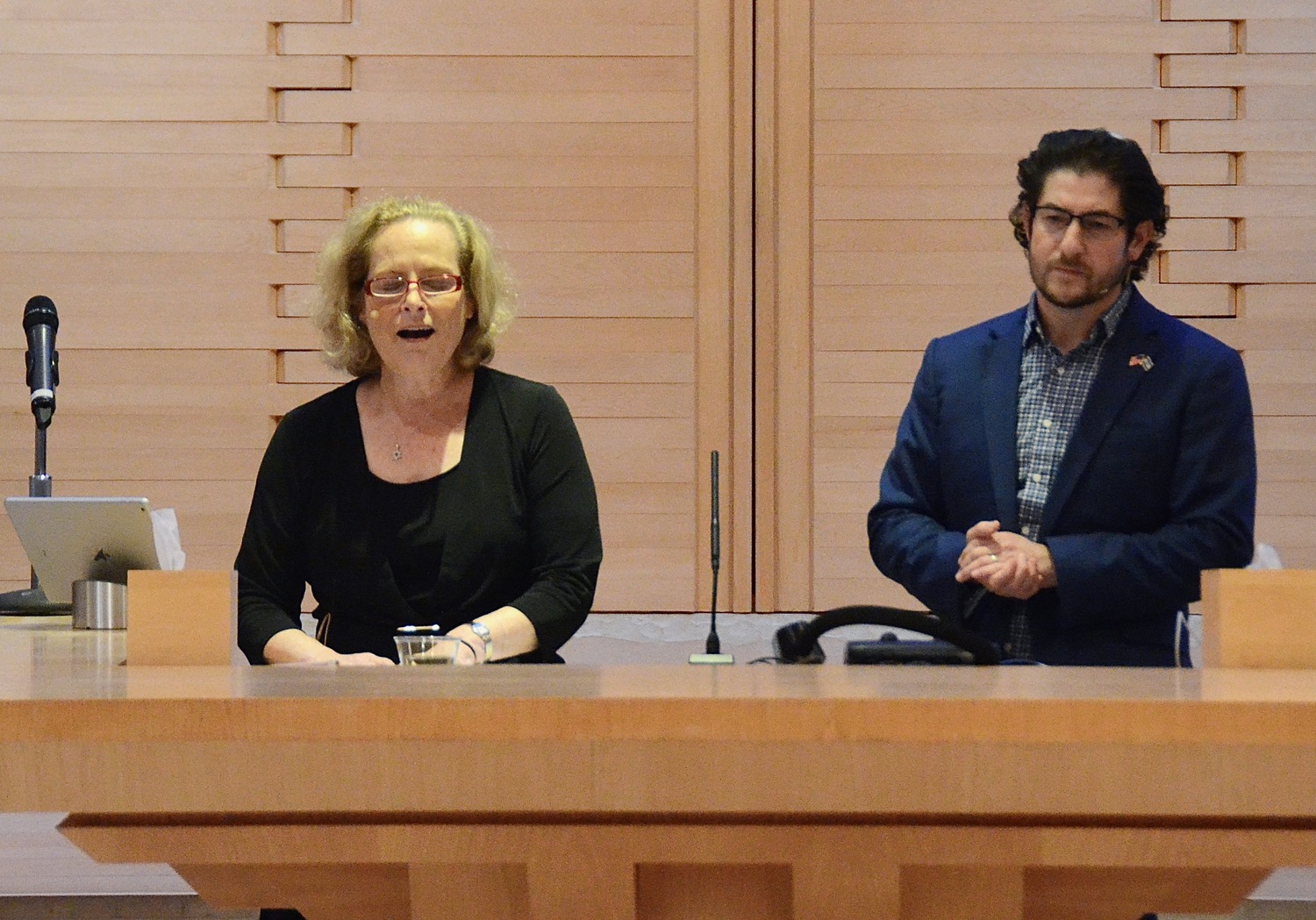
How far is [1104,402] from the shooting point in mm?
2414

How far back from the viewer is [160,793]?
113 centimetres

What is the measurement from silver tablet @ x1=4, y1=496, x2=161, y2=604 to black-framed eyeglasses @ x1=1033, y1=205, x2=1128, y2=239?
5.06 feet

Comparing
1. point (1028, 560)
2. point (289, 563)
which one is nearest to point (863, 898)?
point (1028, 560)

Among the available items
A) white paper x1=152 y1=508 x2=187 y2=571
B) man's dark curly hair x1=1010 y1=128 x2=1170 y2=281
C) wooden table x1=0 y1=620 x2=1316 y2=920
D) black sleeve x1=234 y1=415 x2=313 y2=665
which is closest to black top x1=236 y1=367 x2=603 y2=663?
black sleeve x1=234 y1=415 x2=313 y2=665

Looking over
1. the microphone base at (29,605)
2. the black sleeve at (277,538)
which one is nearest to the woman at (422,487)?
the black sleeve at (277,538)

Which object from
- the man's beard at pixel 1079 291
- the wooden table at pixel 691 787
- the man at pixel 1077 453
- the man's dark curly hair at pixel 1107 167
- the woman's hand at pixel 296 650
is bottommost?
the woman's hand at pixel 296 650

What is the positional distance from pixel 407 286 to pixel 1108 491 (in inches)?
47.1

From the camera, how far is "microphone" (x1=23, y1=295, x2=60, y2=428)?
2736 mm

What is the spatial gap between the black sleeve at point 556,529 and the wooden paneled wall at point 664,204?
1429mm

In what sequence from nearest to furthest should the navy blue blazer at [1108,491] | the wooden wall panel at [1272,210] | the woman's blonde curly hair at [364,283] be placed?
the navy blue blazer at [1108,491] → the woman's blonde curly hair at [364,283] → the wooden wall panel at [1272,210]

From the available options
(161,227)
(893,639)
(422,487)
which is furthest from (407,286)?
(161,227)

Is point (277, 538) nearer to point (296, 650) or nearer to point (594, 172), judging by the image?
point (296, 650)

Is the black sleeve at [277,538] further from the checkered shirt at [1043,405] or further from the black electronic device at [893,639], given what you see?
the checkered shirt at [1043,405]

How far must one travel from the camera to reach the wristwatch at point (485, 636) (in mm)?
2223
